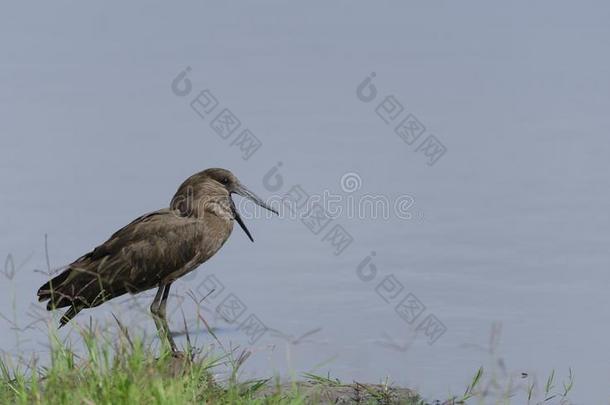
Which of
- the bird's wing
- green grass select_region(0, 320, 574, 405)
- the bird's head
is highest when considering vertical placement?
the bird's head

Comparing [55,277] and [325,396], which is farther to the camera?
[55,277]

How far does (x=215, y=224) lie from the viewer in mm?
9305

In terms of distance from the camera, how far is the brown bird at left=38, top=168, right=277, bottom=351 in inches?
344

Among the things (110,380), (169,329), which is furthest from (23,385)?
(169,329)

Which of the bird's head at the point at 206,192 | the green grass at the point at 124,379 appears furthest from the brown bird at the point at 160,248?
the green grass at the point at 124,379

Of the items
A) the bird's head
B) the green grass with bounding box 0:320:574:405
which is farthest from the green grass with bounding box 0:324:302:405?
the bird's head

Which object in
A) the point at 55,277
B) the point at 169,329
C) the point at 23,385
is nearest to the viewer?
the point at 23,385

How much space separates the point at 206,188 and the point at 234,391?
10.8 feet

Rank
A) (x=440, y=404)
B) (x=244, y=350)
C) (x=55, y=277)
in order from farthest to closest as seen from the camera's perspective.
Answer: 1. (x=55, y=277)
2. (x=440, y=404)
3. (x=244, y=350)

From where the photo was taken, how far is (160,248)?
9.02 meters

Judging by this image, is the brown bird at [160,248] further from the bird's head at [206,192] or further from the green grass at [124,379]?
the green grass at [124,379]

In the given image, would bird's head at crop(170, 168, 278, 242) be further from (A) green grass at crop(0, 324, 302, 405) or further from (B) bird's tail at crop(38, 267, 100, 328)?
(A) green grass at crop(0, 324, 302, 405)

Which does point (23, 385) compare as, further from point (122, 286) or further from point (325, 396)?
point (122, 286)

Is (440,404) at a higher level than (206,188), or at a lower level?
lower
